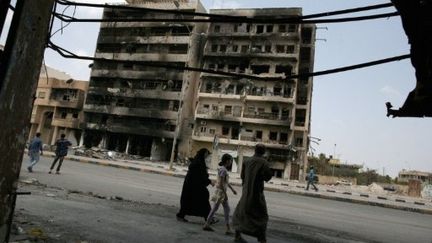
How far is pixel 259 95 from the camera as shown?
48.2m

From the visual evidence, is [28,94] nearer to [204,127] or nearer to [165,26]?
[204,127]

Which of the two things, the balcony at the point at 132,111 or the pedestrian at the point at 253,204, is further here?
the balcony at the point at 132,111

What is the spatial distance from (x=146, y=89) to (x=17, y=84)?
5089cm

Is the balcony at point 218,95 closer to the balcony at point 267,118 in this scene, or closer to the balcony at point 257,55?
the balcony at point 267,118

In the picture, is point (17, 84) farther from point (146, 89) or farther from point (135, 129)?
point (146, 89)

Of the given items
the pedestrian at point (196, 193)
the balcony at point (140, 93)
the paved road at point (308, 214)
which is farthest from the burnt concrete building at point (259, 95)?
the pedestrian at point (196, 193)

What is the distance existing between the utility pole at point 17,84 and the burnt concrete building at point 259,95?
4230 centimetres

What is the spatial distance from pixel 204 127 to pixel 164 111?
5.74 meters

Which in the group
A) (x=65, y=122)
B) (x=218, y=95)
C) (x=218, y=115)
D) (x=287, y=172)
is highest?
(x=218, y=95)

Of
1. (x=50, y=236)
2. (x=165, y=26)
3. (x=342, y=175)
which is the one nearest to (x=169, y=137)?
(x=165, y=26)

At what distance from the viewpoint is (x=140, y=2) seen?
59.8 m

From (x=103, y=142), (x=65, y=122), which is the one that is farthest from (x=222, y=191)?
(x=65, y=122)

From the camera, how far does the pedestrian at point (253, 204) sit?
6016 mm

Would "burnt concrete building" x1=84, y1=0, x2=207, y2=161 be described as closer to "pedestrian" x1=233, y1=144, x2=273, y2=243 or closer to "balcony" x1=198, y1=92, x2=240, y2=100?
"balcony" x1=198, y1=92, x2=240, y2=100
